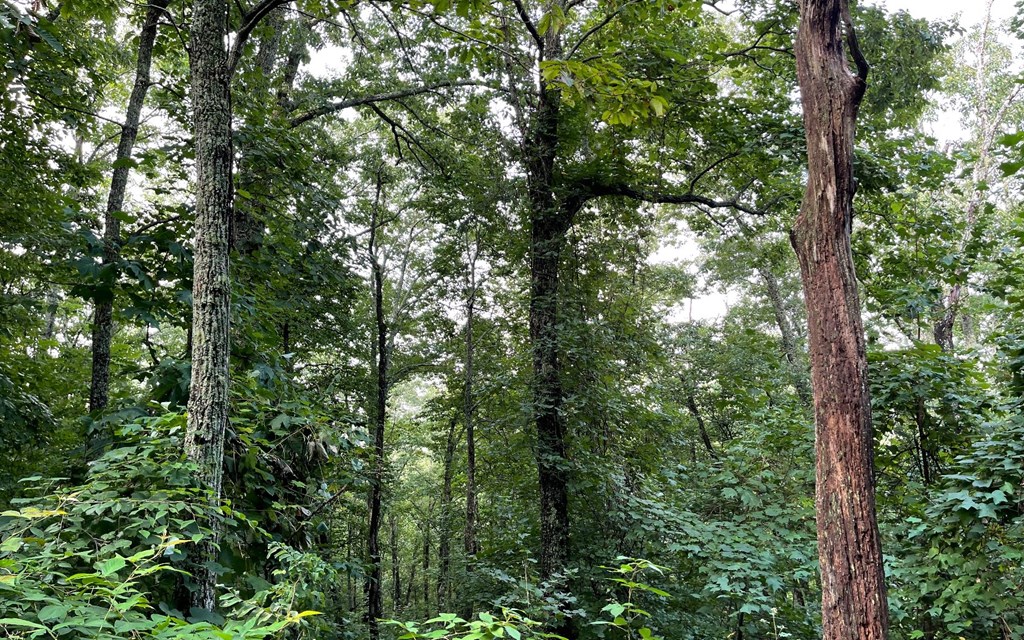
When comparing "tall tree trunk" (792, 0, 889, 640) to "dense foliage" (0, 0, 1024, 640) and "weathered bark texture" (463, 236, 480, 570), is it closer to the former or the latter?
"dense foliage" (0, 0, 1024, 640)

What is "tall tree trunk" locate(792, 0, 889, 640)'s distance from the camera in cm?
346

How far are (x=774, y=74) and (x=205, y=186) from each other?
7.74 m

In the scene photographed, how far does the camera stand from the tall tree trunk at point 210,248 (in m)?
2.70

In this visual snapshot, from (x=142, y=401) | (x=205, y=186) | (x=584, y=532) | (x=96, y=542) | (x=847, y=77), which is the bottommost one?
(x=584, y=532)

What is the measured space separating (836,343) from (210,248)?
12.8ft

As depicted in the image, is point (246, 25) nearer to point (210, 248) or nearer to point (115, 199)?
point (210, 248)

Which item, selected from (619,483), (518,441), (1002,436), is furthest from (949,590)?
(518,441)

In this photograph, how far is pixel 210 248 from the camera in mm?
2871

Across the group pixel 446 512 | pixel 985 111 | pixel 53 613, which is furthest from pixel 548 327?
pixel 985 111

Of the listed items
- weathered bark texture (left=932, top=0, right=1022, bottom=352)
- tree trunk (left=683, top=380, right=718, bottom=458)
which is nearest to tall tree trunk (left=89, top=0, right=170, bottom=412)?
tree trunk (left=683, top=380, right=718, bottom=458)

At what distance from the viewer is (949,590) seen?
4445 millimetres

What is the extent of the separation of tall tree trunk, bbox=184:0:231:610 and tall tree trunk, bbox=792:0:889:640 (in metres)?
3.56

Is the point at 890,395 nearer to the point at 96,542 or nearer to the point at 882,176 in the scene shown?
the point at 882,176

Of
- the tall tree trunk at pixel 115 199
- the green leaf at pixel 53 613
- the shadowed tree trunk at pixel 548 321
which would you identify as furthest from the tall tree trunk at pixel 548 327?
the green leaf at pixel 53 613
